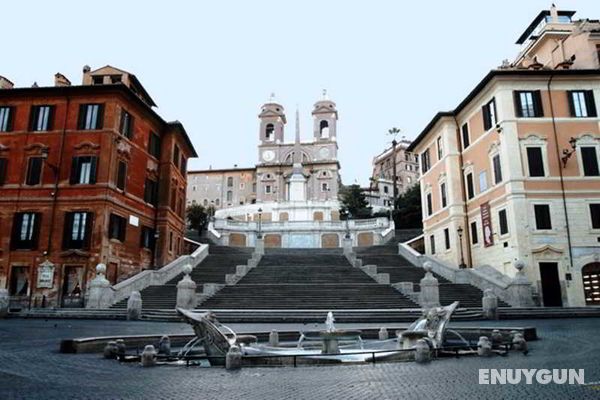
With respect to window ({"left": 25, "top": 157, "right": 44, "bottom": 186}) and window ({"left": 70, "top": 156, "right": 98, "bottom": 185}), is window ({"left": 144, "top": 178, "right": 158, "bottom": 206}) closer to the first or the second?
window ({"left": 70, "top": 156, "right": 98, "bottom": 185})

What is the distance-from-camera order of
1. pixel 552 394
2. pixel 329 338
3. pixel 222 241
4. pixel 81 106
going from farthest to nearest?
pixel 222 241 → pixel 81 106 → pixel 329 338 → pixel 552 394

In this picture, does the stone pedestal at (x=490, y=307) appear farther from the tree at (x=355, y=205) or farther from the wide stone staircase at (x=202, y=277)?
the tree at (x=355, y=205)

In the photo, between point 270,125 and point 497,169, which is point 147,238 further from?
point 270,125

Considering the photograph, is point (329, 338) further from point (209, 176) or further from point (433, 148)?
point (209, 176)

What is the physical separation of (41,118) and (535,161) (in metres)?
31.2

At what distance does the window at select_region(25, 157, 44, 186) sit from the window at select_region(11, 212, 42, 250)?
2098 millimetres

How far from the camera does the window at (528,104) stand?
28172 millimetres

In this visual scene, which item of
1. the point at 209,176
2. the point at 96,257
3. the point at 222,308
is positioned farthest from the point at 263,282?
the point at 209,176

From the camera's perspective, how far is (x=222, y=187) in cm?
10206

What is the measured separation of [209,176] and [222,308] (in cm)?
8386

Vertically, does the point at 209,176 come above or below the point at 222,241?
above

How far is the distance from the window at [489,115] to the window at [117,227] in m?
24.3

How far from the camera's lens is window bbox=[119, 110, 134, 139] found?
100 feet

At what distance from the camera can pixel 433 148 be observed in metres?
37.7
